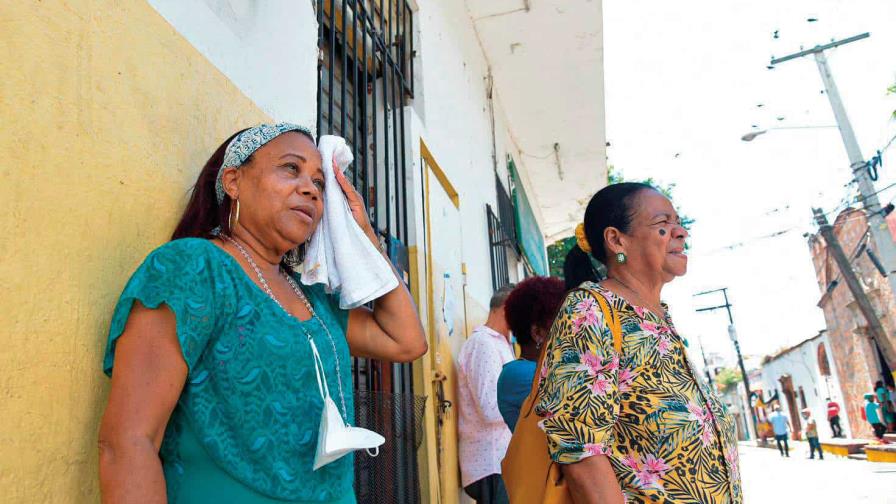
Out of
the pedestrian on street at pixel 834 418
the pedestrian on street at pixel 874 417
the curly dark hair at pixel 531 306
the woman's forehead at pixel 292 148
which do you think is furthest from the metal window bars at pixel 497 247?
the pedestrian on street at pixel 834 418

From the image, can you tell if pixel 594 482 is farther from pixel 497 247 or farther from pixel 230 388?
pixel 497 247

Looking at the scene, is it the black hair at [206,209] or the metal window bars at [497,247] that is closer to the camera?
the black hair at [206,209]

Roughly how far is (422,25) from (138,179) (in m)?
3.18

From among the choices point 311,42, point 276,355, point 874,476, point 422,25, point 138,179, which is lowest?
point 874,476

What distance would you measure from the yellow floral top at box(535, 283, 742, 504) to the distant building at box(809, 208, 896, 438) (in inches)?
675

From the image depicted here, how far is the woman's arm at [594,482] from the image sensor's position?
1.42 meters

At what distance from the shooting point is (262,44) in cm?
186

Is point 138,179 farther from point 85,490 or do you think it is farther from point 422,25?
point 422,25

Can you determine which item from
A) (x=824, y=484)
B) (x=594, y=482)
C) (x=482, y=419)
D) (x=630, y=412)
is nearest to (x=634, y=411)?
(x=630, y=412)

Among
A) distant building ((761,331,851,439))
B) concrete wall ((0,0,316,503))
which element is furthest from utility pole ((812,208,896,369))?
concrete wall ((0,0,316,503))

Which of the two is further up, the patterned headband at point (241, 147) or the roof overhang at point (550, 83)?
the roof overhang at point (550, 83)

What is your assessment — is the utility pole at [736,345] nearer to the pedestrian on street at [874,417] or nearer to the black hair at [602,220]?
the pedestrian on street at [874,417]

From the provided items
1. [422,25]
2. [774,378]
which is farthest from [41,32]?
[774,378]

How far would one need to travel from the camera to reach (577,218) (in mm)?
12836
